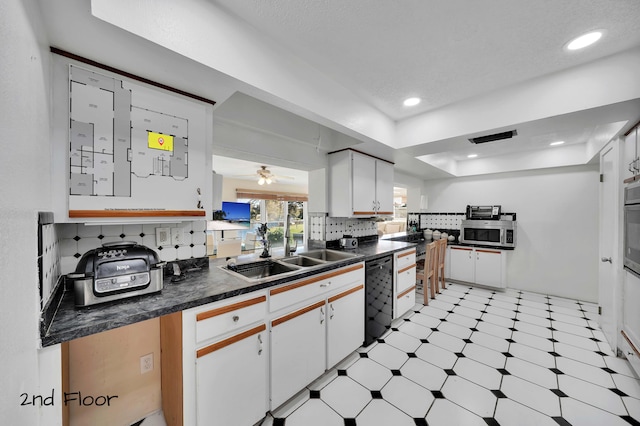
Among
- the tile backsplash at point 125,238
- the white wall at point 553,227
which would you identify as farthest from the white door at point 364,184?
the white wall at point 553,227

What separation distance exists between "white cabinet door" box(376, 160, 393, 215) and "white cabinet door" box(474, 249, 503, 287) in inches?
82.5

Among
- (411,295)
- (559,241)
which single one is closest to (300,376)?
(411,295)

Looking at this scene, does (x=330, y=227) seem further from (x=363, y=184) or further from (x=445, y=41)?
(x=445, y=41)

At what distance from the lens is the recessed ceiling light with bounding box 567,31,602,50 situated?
142 centimetres

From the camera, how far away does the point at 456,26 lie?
137 centimetres

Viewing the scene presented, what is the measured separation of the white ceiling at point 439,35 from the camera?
1.24 m

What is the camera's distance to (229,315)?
1330 millimetres

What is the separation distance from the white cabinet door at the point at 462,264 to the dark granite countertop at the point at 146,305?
382 centimetres

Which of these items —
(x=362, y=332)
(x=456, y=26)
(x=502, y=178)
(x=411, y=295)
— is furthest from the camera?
(x=502, y=178)

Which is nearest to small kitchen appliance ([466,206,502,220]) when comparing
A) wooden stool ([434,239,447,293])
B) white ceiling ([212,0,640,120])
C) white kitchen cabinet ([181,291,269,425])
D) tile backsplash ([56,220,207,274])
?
wooden stool ([434,239,447,293])

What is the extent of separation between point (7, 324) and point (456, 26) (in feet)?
7.19

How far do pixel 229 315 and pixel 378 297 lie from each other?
163 centimetres

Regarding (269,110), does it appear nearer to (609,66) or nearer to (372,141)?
(372,141)

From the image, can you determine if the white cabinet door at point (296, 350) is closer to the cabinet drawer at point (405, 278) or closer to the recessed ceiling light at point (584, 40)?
the cabinet drawer at point (405, 278)
